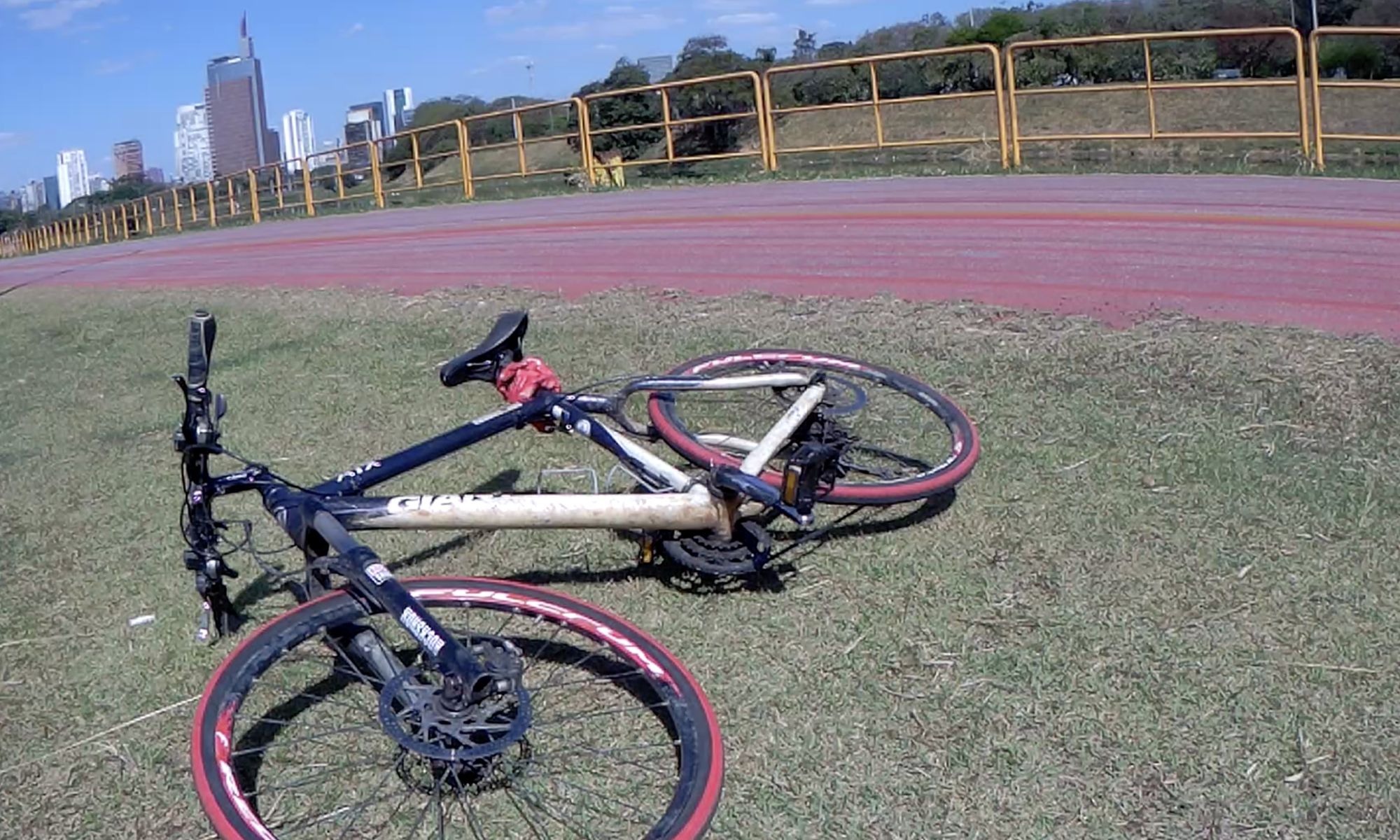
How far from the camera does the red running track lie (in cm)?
729

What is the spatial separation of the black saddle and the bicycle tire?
21.7 inches

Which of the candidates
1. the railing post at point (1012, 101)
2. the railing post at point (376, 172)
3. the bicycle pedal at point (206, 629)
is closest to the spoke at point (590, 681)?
the bicycle pedal at point (206, 629)

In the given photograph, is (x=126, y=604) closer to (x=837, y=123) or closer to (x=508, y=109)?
(x=508, y=109)

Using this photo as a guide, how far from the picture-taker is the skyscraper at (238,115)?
51.6 m

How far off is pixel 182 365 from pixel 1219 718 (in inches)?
237

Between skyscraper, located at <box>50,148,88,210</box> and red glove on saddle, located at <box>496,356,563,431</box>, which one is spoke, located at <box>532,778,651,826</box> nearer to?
red glove on saddle, located at <box>496,356,563,431</box>

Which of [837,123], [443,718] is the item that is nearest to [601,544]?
[443,718]

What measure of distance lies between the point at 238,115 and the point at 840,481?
5634cm

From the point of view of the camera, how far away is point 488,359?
14.0 feet

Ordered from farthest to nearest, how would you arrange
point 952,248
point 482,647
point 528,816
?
point 952,248 < point 528,816 < point 482,647

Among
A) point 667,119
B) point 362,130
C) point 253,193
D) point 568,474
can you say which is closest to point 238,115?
point 362,130

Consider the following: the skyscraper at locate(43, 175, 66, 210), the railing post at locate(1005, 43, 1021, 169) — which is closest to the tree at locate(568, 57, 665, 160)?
the railing post at locate(1005, 43, 1021, 169)

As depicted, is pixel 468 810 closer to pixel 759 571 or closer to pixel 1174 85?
pixel 759 571

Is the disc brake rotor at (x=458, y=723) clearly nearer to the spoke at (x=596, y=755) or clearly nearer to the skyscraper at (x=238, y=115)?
the spoke at (x=596, y=755)
